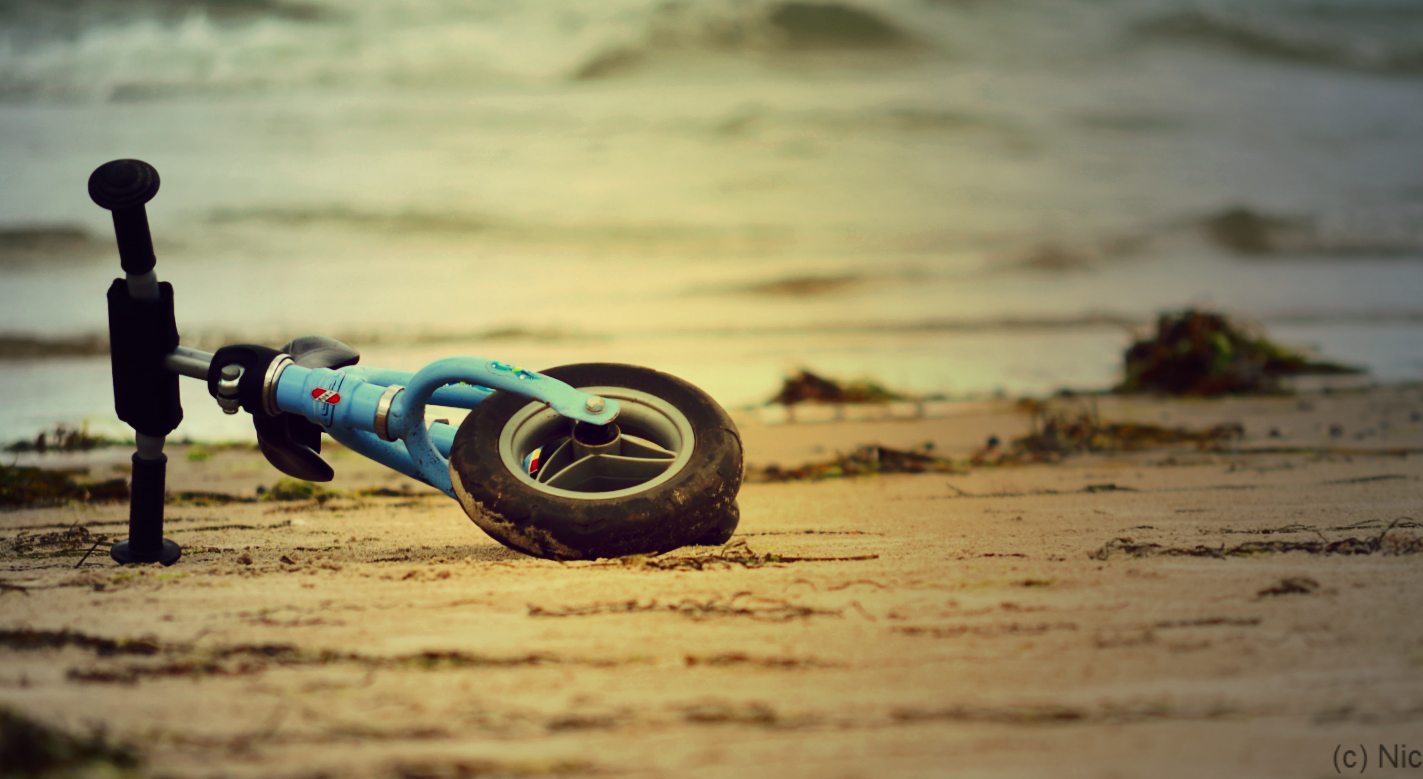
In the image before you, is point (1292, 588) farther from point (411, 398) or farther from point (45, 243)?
point (45, 243)

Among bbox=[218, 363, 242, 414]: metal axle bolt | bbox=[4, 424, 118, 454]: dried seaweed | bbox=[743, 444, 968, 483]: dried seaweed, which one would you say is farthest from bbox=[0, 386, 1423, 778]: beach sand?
bbox=[4, 424, 118, 454]: dried seaweed

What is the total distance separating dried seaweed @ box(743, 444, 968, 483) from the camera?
5582 millimetres

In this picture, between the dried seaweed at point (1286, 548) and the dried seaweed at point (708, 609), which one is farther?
the dried seaweed at point (1286, 548)

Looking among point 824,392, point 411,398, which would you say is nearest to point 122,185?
point 411,398

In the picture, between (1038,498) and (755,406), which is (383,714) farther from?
(755,406)

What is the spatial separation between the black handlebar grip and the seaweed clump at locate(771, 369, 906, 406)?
245 inches

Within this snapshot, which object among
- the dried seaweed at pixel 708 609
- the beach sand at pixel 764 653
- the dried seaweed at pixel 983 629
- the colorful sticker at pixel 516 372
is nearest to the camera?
the beach sand at pixel 764 653

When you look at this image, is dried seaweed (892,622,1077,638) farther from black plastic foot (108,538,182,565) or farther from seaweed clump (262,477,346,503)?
seaweed clump (262,477,346,503)

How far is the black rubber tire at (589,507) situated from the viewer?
9.23 feet

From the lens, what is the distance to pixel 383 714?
1.66 m

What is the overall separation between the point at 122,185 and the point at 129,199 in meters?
0.06

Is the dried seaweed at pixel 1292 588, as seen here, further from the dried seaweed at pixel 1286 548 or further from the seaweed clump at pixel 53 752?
the seaweed clump at pixel 53 752

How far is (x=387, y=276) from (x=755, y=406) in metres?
10.4

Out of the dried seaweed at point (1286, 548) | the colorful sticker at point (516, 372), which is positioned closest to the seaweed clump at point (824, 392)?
the colorful sticker at point (516, 372)
